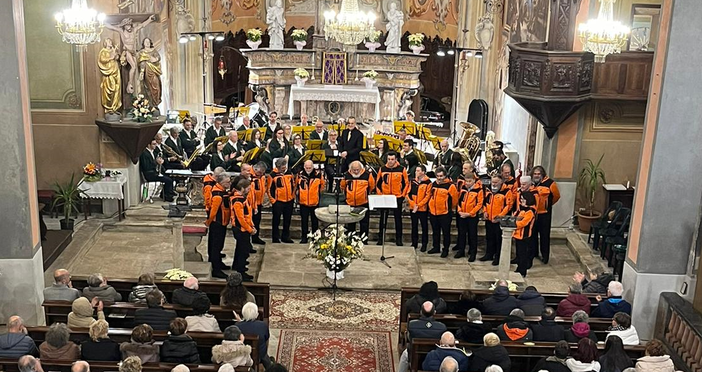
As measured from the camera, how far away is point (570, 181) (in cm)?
1475

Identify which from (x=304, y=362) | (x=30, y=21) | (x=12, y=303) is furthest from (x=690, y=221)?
(x=30, y=21)

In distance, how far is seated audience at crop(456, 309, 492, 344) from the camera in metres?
8.45

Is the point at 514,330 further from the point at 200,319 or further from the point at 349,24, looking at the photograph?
the point at 349,24

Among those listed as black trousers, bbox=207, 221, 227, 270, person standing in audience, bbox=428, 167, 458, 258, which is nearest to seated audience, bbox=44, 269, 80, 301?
black trousers, bbox=207, 221, 227, 270

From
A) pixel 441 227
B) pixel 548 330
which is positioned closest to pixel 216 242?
Answer: pixel 441 227

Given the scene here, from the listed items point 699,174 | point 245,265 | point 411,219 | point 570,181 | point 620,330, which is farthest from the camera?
point 570,181

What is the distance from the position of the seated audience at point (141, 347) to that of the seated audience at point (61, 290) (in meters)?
1.87

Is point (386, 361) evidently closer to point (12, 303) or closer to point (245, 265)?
point (245, 265)

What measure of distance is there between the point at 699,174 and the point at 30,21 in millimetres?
10771

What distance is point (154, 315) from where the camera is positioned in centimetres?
855

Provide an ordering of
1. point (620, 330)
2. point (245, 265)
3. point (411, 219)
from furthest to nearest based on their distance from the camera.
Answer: point (411, 219) → point (245, 265) → point (620, 330)

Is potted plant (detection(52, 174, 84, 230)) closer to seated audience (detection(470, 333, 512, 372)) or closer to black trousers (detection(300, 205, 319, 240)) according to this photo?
black trousers (detection(300, 205, 319, 240))

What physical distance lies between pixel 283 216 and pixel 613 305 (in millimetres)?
5913

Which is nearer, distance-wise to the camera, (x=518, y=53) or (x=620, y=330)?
(x=620, y=330)
